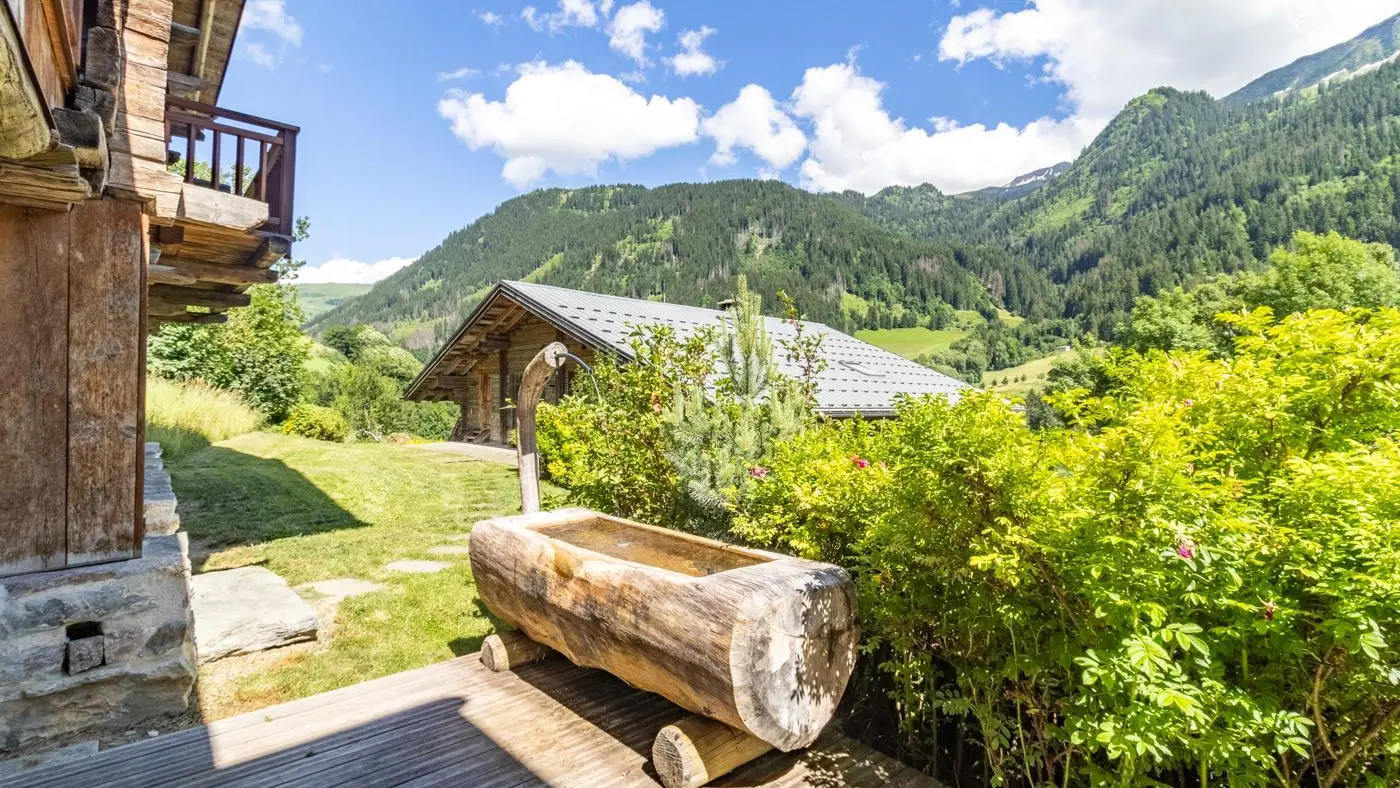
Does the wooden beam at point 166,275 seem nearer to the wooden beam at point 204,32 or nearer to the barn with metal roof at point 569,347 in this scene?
the wooden beam at point 204,32

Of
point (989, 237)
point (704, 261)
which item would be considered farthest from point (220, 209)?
point (989, 237)

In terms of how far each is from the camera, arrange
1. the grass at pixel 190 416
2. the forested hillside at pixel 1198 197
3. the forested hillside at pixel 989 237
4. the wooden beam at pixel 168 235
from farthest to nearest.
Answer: the forested hillside at pixel 989 237 < the forested hillside at pixel 1198 197 < the grass at pixel 190 416 < the wooden beam at pixel 168 235

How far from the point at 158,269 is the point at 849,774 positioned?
5.81m

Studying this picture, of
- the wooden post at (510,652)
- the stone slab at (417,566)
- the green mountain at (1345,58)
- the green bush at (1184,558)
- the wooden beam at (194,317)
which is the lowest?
the stone slab at (417,566)

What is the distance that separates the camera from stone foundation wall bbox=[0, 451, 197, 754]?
2682 millimetres

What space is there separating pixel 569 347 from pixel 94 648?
9.50 meters

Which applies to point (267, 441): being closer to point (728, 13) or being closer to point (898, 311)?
point (728, 13)

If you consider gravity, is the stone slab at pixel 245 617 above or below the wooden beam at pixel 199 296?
below

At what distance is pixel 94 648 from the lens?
2824 mm

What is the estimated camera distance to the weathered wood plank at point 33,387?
268cm

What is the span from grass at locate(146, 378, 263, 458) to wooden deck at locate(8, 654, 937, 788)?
9.66m

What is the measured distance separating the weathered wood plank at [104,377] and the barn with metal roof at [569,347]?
573cm

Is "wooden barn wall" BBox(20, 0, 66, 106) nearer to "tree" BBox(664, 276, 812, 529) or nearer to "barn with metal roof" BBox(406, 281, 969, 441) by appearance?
"tree" BBox(664, 276, 812, 529)

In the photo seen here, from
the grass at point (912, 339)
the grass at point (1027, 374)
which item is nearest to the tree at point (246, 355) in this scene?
the grass at point (1027, 374)
